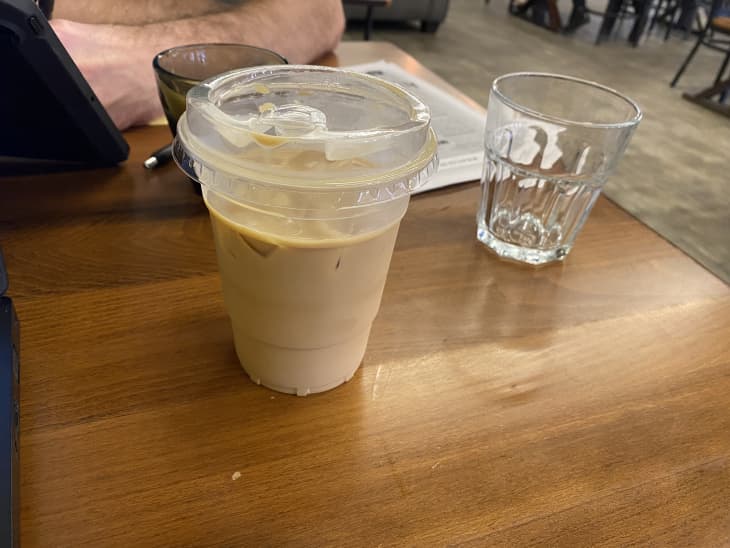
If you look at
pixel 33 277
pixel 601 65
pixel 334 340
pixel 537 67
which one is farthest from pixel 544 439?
pixel 601 65

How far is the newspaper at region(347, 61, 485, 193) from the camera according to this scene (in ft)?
2.14

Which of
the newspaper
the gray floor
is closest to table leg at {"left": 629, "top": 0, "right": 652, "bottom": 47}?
the gray floor

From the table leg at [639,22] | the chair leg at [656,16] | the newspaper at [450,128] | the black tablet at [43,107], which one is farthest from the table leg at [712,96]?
the black tablet at [43,107]

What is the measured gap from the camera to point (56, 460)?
0.32 metres

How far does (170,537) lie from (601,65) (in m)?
3.40

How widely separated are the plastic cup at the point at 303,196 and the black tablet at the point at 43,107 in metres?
0.19

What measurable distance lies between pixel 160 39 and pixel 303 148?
524mm

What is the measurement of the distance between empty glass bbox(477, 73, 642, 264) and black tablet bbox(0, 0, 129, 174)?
364 millimetres

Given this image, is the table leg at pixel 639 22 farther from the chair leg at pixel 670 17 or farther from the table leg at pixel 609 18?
the chair leg at pixel 670 17

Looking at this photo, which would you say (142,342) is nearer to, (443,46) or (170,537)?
(170,537)

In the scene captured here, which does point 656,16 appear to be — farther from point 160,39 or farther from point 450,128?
point 160,39

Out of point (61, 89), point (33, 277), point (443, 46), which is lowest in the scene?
point (443, 46)

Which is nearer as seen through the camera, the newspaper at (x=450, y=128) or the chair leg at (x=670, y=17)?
the newspaper at (x=450, y=128)

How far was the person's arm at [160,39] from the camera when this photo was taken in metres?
0.63
